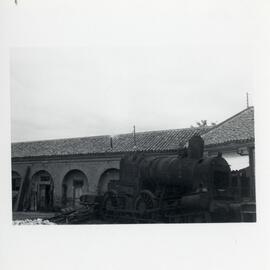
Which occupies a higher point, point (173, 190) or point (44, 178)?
point (44, 178)

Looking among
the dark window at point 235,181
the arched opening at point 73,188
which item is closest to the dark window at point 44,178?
the arched opening at point 73,188

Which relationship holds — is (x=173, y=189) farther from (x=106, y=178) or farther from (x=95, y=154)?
(x=95, y=154)

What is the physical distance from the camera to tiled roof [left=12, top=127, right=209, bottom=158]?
7.19m

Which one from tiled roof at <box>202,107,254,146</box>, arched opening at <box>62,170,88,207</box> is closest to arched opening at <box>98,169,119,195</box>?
arched opening at <box>62,170,88,207</box>

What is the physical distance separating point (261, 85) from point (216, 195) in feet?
7.25

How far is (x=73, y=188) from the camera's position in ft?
25.1

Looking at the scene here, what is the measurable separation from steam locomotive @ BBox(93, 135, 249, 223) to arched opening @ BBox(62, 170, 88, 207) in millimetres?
413

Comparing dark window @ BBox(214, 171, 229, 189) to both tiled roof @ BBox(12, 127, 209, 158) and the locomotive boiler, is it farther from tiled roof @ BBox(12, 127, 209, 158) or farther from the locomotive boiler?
tiled roof @ BBox(12, 127, 209, 158)

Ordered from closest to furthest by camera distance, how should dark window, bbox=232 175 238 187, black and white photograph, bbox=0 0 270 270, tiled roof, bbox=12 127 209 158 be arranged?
black and white photograph, bbox=0 0 270 270 → dark window, bbox=232 175 238 187 → tiled roof, bbox=12 127 209 158

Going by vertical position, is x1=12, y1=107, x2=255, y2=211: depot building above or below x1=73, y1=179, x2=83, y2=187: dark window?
above

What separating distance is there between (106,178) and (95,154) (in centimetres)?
75

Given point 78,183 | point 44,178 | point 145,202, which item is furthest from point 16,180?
point 145,202
